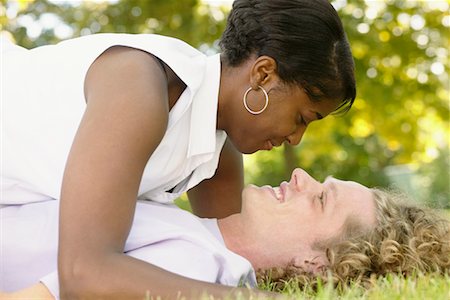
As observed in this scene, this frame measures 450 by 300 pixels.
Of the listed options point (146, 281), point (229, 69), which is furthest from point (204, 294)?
point (229, 69)

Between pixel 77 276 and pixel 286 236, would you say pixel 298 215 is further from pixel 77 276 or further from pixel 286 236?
pixel 77 276

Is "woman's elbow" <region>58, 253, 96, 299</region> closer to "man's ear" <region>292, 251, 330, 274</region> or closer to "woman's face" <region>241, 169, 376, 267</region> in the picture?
"woman's face" <region>241, 169, 376, 267</region>

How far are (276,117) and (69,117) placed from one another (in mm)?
892

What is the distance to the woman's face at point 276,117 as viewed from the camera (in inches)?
137

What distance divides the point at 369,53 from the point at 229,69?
7867mm

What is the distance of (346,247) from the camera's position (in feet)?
11.7

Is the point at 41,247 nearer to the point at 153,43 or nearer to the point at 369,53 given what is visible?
the point at 153,43

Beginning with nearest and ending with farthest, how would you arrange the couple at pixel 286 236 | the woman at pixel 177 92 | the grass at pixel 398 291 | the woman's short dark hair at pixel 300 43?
the grass at pixel 398 291
the woman at pixel 177 92
the couple at pixel 286 236
the woman's short dark hair at pixel 300 43

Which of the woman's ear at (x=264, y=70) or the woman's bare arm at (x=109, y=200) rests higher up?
the woman's ear at (x=264, y=70)

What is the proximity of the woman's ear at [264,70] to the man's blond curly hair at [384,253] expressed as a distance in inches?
31.8

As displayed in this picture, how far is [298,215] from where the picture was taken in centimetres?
362

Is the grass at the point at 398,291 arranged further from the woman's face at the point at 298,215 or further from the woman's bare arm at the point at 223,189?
the woman's bare arm at the point at 223,189

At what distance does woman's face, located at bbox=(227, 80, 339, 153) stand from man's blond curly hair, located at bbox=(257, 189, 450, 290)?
1.76ft

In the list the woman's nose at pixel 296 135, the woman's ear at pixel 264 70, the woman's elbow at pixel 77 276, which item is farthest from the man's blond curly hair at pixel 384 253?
the woman's elbow at pixel 77 276
